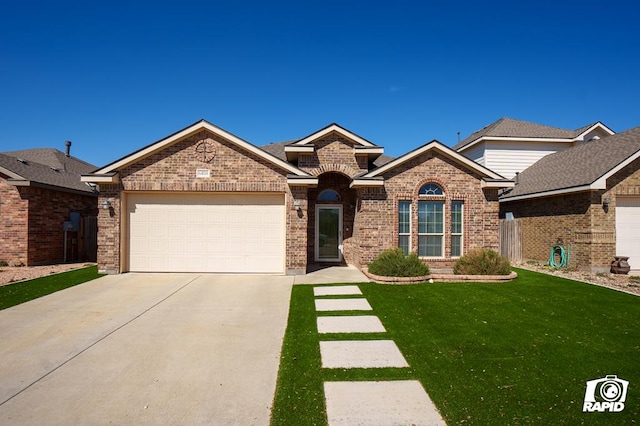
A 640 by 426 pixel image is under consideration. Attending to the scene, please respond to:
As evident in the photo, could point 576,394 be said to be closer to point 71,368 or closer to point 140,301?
point 71,368

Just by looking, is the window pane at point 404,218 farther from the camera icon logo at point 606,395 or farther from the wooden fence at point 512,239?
the camera icon logo at point 606,395

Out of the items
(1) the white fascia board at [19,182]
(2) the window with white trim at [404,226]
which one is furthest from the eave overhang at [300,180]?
(1) the white fascia board at [19,182]

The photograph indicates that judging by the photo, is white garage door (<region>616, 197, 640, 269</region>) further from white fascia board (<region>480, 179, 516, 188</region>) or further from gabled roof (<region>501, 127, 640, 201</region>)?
white fascia board (<region>480, 179, 516, 188</region>)

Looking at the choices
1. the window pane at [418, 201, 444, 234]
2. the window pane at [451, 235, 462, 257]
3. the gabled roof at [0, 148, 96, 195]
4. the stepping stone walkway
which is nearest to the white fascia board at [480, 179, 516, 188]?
the window pane at [418, 201, 444, 234]

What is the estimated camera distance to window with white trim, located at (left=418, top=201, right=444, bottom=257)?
12945 millimetres

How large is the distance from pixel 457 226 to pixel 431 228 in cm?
96

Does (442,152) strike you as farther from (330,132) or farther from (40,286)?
(40,286)

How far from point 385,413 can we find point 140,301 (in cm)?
672

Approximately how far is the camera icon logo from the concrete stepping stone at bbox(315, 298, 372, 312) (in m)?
4.06

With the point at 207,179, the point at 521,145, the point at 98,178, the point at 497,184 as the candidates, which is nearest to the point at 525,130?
the point at 521,145

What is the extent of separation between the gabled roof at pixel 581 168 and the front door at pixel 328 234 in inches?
331

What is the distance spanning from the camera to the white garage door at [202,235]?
468 inches

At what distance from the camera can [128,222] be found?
1190cm

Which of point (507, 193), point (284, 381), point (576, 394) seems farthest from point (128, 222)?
point (507, 193)
